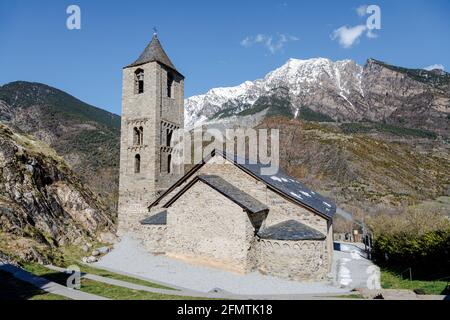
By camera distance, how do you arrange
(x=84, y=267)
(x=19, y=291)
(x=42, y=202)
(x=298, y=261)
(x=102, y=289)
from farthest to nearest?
(x=42, y=202)
(x=84, y=267)
(x=298, y=261)
(x=102, y=289)
(x=19, y=291)

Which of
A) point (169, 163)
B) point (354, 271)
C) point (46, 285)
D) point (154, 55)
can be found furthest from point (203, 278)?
point (154, 55)

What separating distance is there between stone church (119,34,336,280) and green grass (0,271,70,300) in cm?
847

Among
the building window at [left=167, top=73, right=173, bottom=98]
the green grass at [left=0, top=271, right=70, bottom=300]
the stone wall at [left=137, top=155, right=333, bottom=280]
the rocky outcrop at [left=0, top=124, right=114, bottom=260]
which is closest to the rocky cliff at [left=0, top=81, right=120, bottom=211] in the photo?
the rocky outcrop at [left=0, top=124, right=114, bottom=260]

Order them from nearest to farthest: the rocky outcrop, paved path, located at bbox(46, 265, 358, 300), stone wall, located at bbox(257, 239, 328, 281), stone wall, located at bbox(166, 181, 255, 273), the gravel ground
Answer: paved path, located at bbox(46, 265, 358, 300)
the gravel ground
stone wall, located at bbox(257, 239, 328, 281)
stone wall, located at bbox(166, 181, 255, 273)
the rocky outcrop

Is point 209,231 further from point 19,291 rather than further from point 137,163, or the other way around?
point 137,163

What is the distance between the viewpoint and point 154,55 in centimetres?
2683

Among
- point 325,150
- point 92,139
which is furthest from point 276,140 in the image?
point 92,139

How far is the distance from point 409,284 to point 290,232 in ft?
18.9

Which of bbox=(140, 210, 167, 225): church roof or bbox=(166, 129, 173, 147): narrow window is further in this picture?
bbox=(166, 129, 173, 147): narrow window

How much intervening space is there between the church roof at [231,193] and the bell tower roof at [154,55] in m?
11.8

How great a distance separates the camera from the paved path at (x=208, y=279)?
1458 cm

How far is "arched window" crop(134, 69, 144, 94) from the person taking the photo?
2731 centimetres

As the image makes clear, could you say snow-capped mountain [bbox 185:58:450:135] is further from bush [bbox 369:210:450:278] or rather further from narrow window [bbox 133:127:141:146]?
bush [bbox 369:210:450:278]
